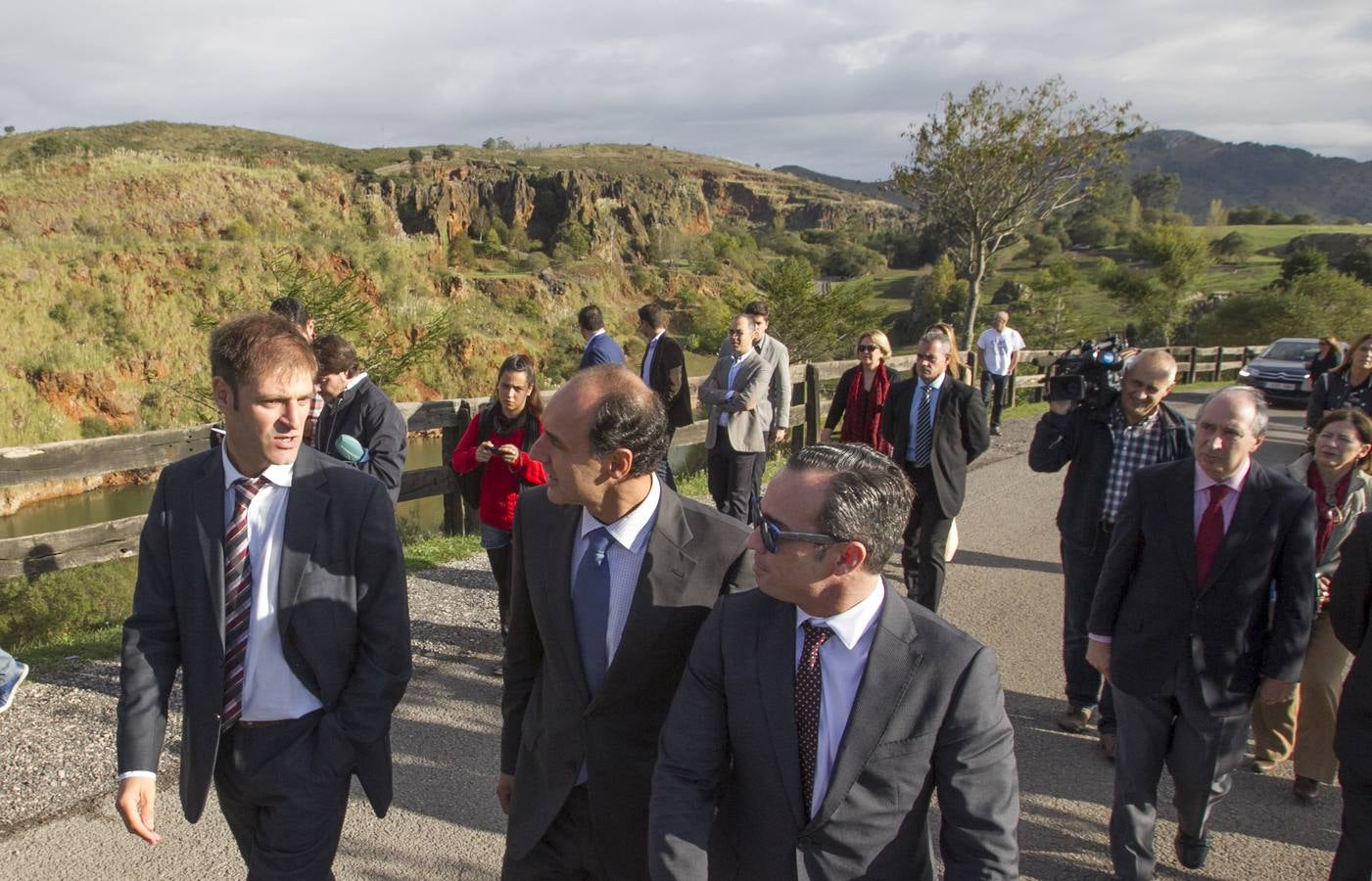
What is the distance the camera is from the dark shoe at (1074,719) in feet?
15.6

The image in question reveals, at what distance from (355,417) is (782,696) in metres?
3.27

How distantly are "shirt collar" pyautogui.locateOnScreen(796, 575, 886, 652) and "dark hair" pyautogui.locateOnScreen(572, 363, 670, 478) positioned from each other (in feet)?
1.80

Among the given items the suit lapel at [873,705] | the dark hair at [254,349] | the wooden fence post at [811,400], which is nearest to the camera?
the suit lapel at [873,705]

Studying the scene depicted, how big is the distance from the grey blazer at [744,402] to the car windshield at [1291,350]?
19.5m

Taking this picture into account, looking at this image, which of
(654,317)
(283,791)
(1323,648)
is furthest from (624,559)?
(654,317)

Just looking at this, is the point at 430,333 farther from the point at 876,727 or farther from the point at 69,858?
the point at 876,727

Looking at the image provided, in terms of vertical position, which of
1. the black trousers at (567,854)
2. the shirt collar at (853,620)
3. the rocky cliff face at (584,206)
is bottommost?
the black trousers at (567,854)

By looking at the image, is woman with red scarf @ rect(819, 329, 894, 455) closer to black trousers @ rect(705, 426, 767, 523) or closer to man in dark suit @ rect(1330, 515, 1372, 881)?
black trousers @ rect(705, 426, 767, 523)

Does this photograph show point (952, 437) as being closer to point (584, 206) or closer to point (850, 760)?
point (850, 760)

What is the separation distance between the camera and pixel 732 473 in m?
7.49

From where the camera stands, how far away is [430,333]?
1511 cm

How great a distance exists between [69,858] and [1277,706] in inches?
203

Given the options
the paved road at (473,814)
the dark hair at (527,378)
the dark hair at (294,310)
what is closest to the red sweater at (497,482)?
the dark hair at (527,378)

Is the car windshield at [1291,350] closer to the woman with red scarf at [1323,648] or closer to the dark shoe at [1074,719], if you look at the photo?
the woman with red scarf at [1323,648]
